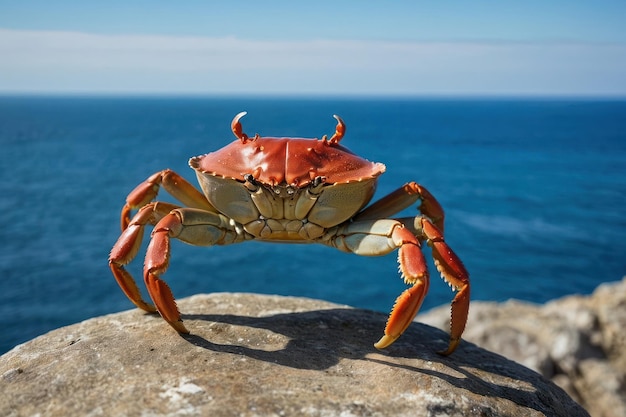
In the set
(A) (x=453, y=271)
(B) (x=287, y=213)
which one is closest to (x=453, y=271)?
(A) (x=453, y=271)

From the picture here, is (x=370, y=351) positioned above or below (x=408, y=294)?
below

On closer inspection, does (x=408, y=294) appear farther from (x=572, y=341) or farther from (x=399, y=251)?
(x=572, y=341)

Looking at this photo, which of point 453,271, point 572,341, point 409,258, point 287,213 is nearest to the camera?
point 409,258

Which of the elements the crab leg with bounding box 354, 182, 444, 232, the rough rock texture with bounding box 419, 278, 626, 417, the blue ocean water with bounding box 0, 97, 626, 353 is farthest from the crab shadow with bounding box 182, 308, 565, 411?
the blue ocean water with bounding box 0, 97, 626, 353

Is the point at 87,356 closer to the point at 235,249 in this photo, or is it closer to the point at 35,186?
the point at 235,249

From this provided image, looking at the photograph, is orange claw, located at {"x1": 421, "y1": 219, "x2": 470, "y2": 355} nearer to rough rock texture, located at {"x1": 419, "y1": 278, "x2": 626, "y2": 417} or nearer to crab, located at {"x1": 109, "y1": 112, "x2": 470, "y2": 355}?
crab, located at {"x1": 109, "y1": 112, "x2": 470, "y2": 355}

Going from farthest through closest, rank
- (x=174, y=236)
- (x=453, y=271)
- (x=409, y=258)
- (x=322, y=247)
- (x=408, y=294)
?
(x=322, y=247) → (x=174, y=236) → (x=453, y=271) → (x=409, y=258) → (x=408, y=294)

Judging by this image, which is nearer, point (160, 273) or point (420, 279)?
point (420, 279)

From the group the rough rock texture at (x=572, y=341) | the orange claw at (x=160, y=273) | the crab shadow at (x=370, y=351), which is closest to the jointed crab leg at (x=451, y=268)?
the crab shadow at (x=370, y=351)

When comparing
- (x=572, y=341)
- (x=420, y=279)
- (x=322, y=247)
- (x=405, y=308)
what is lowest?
(x=322, y=247)
